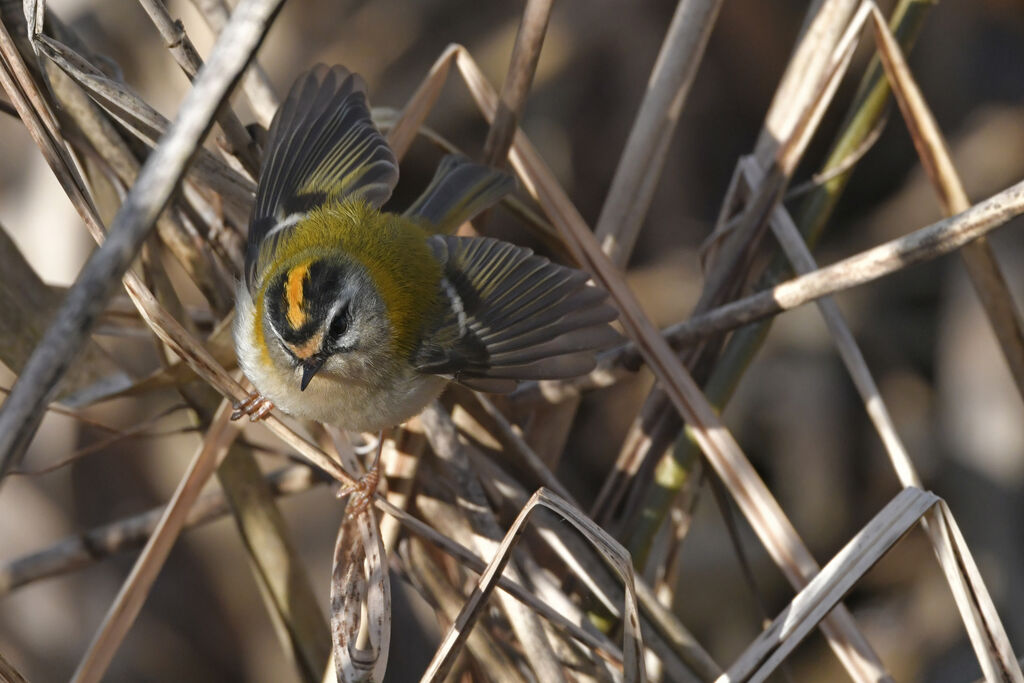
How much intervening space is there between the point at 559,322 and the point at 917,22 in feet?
3.21

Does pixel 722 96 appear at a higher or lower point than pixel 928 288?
higher

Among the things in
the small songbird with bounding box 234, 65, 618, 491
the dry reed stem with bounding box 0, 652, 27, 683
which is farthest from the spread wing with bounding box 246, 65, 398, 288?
the dry reed stem with bounding box 0, 652, 27, 683

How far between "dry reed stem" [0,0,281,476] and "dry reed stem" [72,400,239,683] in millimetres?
765

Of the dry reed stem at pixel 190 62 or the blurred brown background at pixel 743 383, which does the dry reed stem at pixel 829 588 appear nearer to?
the dry reed stem at pixel 190 62

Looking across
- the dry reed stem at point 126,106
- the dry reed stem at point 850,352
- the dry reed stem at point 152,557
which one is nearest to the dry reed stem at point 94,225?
the dry reed stem at point 126,106

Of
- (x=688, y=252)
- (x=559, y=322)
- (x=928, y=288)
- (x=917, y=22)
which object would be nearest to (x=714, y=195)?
(x=688, y=252)

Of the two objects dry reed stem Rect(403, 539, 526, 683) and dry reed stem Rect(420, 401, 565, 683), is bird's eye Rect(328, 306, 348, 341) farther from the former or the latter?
dry reed stem Rect(403, 539, 526, 683)

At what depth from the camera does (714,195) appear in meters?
2.59

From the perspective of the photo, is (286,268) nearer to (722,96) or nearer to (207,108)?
(207,108)

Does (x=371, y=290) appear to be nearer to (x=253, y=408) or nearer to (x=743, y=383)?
(x=253, y=408)

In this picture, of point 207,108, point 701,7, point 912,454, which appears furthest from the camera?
point 912,454

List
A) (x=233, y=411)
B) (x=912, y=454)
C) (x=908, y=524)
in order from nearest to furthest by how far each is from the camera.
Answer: (x=908, y=524) < (x=233, y=411) < (x=912, y=454)

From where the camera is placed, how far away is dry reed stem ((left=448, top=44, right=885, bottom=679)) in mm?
1593

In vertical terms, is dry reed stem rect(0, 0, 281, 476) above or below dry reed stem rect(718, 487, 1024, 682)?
above
